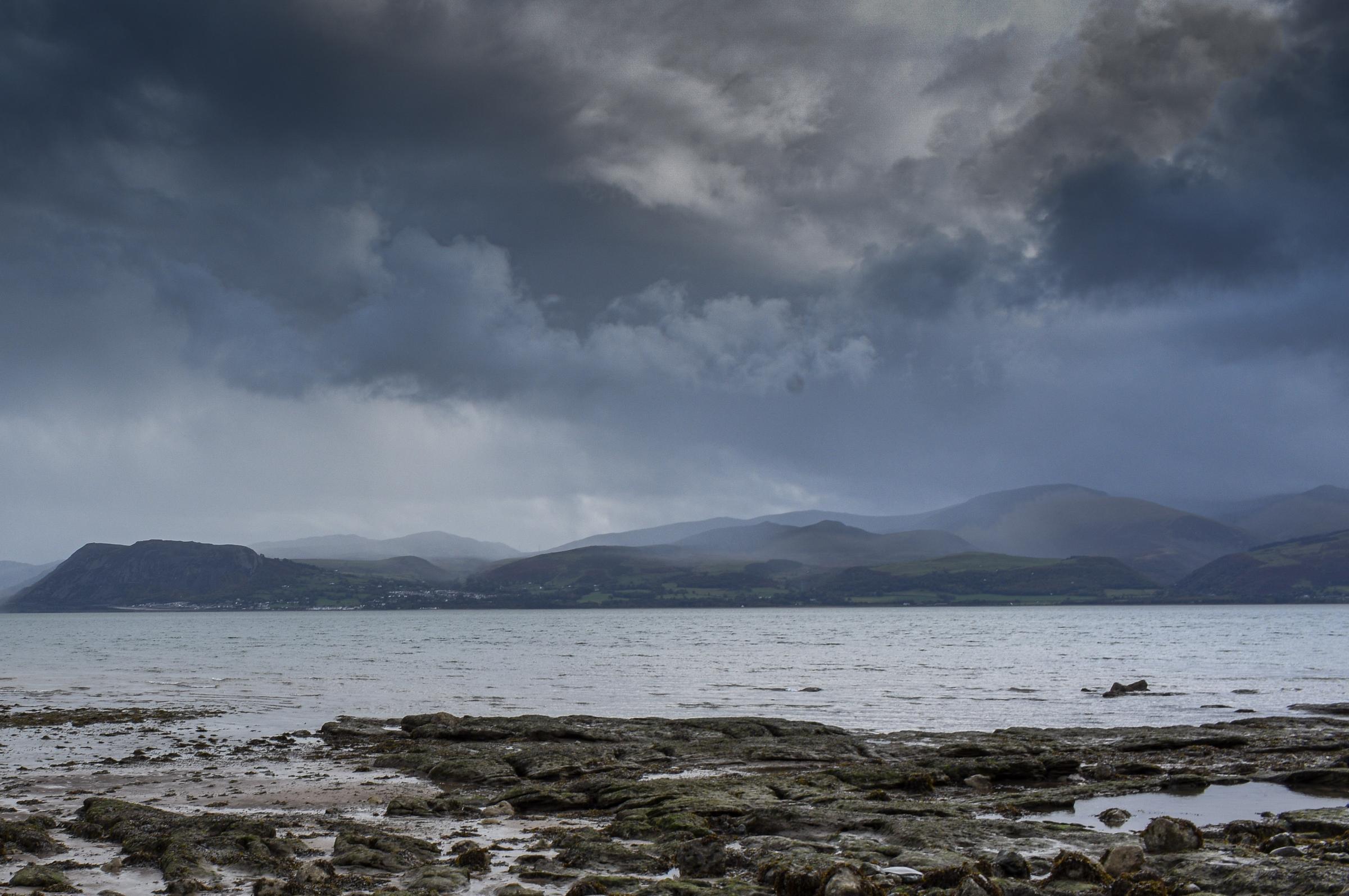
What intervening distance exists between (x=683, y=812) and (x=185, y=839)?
1104 cm

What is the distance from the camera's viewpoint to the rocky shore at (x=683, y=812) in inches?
637

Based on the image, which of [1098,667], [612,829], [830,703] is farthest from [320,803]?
[1098,667]

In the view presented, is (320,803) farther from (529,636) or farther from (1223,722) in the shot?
(529,636)

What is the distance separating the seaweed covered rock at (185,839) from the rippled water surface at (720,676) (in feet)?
84.7

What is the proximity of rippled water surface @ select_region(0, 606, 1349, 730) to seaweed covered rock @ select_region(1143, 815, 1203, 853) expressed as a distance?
90.4 ft

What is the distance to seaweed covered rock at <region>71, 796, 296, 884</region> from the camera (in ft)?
58.6

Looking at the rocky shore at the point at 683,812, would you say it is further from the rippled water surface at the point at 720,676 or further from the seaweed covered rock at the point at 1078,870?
the rippled water surface at the point at 720,676

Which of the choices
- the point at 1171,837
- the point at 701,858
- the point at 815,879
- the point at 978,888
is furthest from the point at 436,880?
the point at 1171,837

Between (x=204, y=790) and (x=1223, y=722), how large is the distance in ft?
144

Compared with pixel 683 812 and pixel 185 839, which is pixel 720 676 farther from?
pixel 185 839

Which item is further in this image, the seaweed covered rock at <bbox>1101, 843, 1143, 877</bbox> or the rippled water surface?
the rippled water surface

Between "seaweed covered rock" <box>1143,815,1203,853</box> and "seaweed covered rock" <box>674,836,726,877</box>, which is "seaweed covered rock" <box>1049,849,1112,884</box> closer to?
"seaweed covered rock" <box>1143,815,1203,853</box>

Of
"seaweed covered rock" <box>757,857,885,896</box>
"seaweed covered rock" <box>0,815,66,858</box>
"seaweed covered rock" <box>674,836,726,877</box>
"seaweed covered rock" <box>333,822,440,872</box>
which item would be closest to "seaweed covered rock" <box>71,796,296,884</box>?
"seaweed covered rock" <box>333,822,440,872</box>

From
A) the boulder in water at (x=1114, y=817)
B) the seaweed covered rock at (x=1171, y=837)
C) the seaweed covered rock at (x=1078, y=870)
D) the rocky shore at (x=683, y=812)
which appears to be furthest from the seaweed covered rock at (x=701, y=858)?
the boulder in water at (x=1114, y=817)
